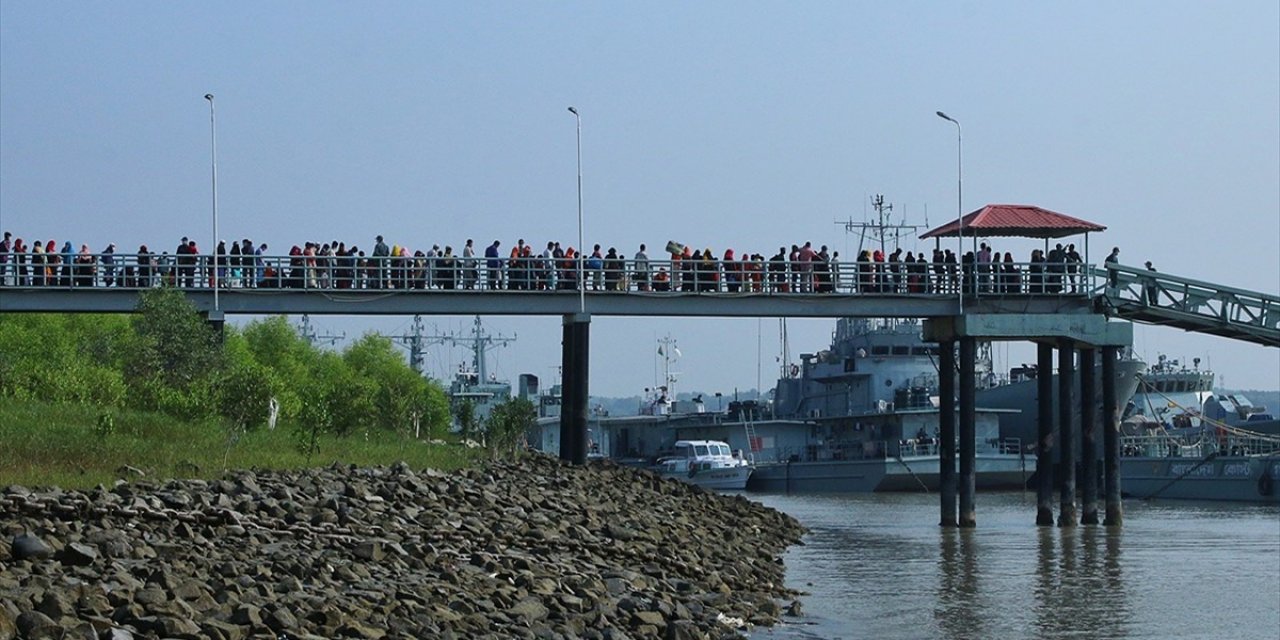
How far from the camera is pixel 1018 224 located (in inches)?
1913

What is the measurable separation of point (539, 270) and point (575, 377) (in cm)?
275

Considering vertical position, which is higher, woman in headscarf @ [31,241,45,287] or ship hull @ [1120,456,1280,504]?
woman in headscarf @ [31,241,45,287]

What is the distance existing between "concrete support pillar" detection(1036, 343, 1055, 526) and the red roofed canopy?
3.07 m

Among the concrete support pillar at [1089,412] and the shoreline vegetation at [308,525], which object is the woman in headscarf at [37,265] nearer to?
the shoreline vegetation at [308,525]

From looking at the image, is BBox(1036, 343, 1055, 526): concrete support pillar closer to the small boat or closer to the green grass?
the green grass

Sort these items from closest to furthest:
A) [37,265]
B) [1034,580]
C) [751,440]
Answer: [1034,580]
[37,265]
[751,440]

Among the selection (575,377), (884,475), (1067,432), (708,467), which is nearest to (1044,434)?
(1067,432)

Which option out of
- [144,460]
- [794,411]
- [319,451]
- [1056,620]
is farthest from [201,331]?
[794,411]

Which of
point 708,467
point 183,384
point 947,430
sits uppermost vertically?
point 183,384

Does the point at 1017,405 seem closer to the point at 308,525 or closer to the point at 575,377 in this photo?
the point at 575,377

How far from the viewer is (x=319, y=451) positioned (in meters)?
36.9

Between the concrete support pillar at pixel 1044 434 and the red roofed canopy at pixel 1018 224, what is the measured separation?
3.07m

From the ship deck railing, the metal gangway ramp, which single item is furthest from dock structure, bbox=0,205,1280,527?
the ship deck railing

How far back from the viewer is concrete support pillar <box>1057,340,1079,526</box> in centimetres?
4847
